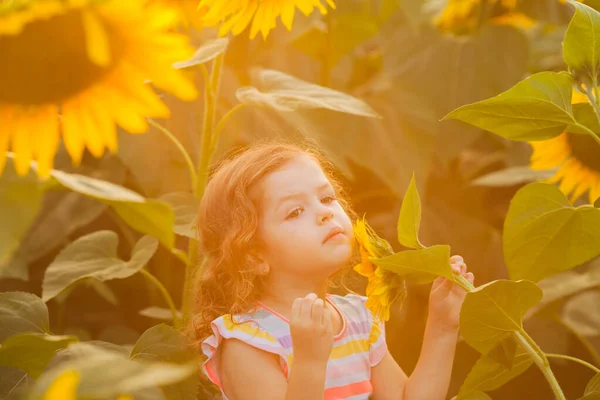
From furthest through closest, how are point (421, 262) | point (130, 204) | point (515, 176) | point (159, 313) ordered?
point (515, 176) → point (159, 313) → point (421, 262) → point (130, 204)

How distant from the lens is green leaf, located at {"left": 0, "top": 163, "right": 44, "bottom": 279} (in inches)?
17.1

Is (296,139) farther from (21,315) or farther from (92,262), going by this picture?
(21,315)

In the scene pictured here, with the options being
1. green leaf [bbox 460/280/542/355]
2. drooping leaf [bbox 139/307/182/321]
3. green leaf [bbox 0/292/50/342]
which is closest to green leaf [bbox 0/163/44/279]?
green leaf [bbox 0/292/50/342]

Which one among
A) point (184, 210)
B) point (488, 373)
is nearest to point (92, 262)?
point (184, 210)

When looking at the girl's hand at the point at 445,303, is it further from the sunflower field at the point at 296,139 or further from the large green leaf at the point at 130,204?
the large green leaf at the point at 130,204

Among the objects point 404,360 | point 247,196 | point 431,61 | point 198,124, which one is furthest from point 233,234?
point 431,61

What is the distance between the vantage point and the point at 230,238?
77cm

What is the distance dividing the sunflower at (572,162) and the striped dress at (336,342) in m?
0.31

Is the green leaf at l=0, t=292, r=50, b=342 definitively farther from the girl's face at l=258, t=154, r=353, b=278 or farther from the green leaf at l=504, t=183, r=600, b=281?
the green leaf at l=504, t=183, r=600, b=281

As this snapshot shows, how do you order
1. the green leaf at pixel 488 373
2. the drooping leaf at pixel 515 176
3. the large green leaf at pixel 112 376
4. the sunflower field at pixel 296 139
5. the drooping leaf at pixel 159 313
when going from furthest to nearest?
the drooping leaf at pixel 515 176 → the drooping leaf at pixel 159 313 → the green leaf at pixel 488 373 → the sunflower field at pixel 296 139 → the large green leaf at pixel 112 376

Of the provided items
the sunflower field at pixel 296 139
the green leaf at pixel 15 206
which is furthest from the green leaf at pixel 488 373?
the green leaf at pixel 15 206

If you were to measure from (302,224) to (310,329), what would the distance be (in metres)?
0.12

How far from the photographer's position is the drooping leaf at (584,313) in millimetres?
1089

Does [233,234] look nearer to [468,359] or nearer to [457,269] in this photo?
[457,269]
